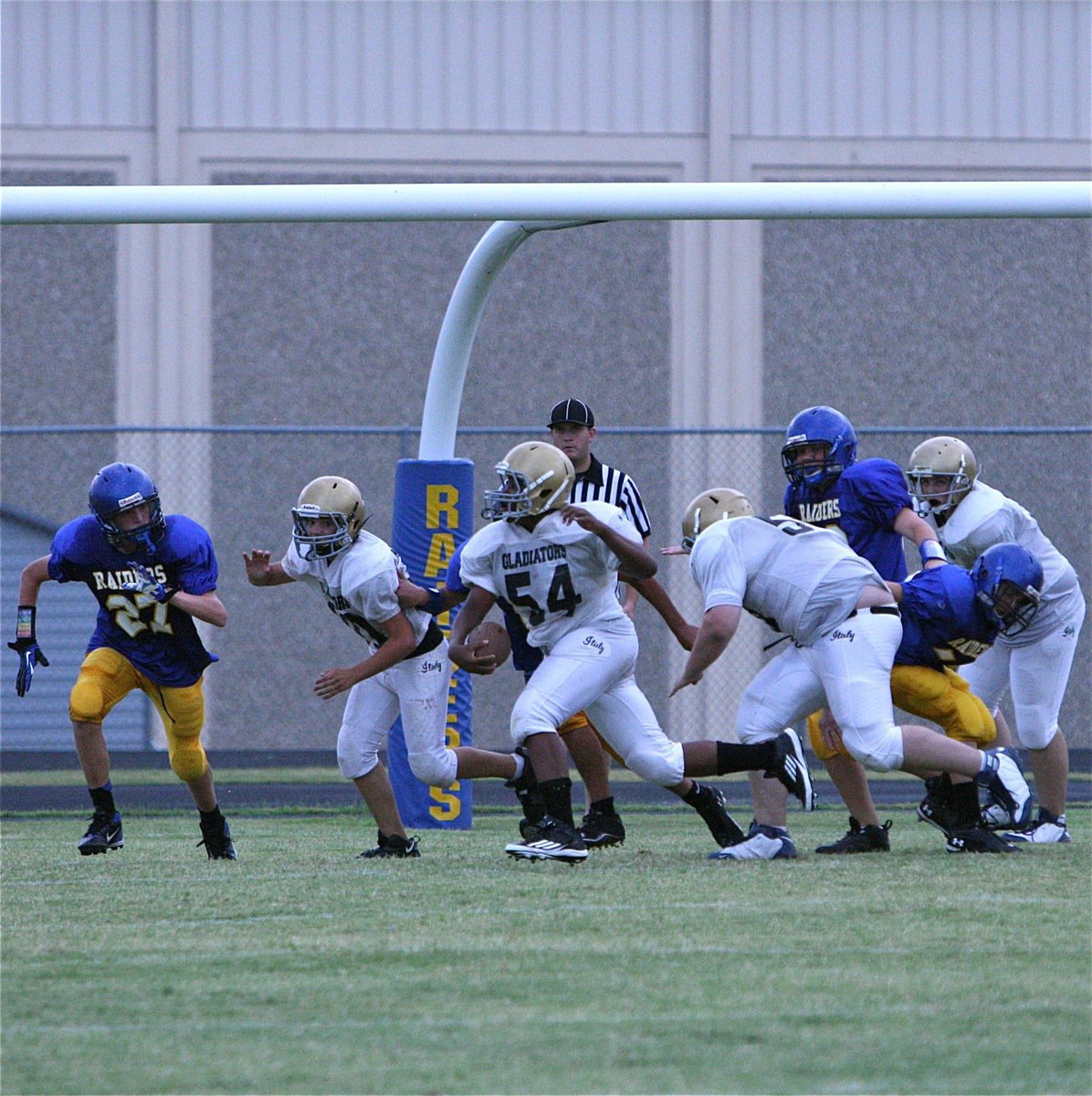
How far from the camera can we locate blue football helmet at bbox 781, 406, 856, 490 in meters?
6.54

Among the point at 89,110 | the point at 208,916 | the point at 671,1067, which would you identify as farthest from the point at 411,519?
the point at 89,110

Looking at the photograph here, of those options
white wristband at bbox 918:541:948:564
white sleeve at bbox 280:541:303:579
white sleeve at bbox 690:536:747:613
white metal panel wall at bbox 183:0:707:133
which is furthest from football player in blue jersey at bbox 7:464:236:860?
white metal panel wall at bbox 183:0:707:133

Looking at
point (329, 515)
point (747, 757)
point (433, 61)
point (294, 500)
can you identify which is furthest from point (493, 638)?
point (433, 61)

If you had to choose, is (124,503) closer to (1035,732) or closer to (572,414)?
(572,414)

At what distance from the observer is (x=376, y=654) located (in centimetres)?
604

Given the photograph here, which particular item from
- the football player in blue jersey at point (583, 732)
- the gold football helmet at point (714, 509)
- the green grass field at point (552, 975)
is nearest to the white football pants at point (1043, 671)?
the green grass field at point (552, 975)

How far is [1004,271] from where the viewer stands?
13.5 meters

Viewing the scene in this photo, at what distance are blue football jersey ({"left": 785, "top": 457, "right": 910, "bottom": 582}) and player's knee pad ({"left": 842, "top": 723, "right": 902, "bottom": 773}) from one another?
1.06 metres

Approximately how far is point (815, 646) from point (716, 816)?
68 centimetres

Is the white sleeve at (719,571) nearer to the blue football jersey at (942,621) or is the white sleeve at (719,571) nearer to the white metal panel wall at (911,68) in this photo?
the blue football jersey at (942,621)

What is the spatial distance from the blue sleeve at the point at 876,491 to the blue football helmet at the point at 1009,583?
476 millimetres

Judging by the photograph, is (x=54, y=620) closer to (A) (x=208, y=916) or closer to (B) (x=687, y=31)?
(B) (x=687, y=31)

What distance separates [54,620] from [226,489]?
1.50m

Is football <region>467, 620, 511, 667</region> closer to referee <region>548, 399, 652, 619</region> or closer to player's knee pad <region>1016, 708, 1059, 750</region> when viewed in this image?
referee <region>548, 399, 652, 619</region>
